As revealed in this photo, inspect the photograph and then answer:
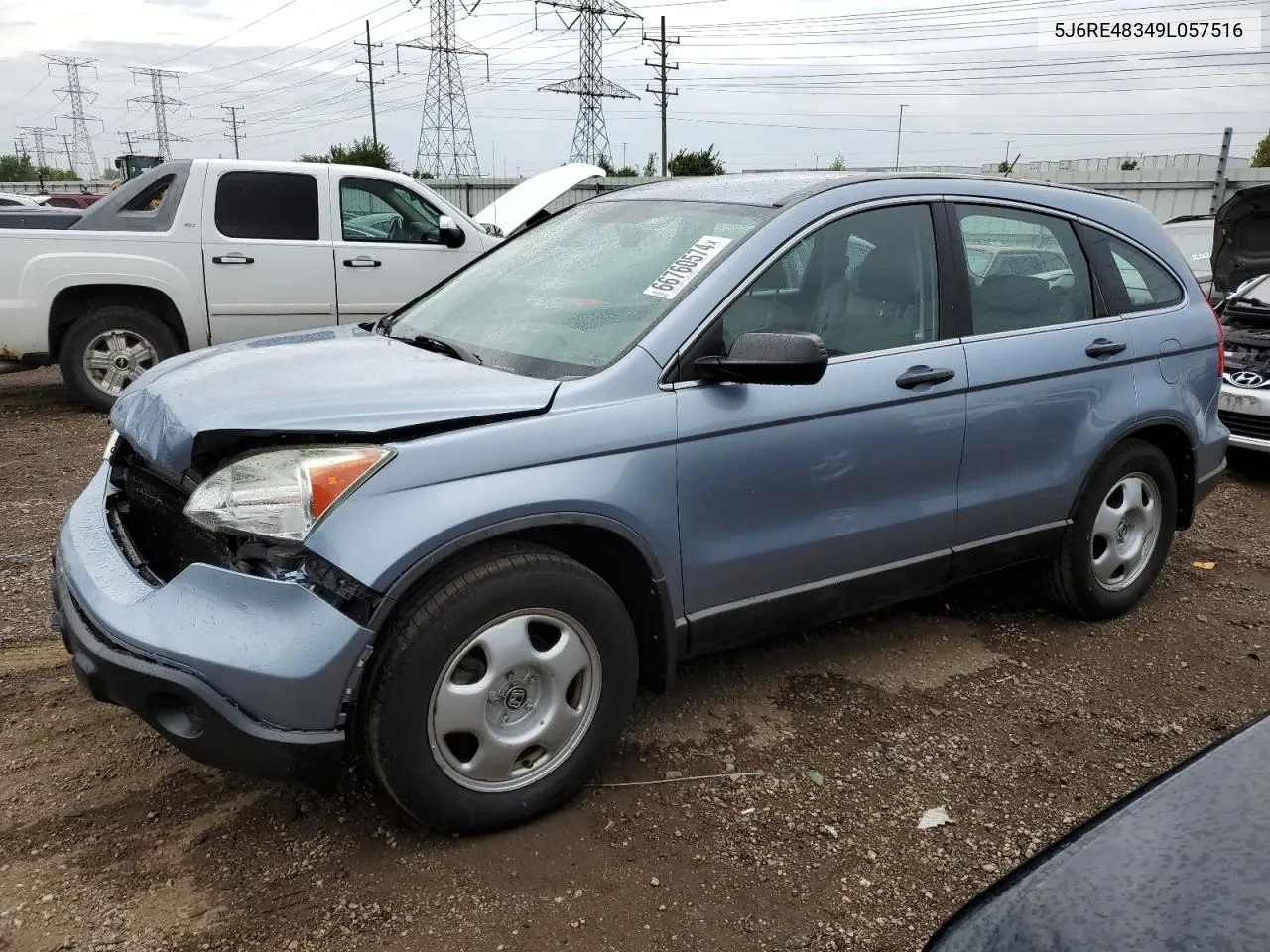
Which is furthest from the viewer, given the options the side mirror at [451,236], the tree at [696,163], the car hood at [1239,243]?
the tree at [696,163]

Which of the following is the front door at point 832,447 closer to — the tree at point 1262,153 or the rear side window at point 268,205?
the rear side window at point 268,205

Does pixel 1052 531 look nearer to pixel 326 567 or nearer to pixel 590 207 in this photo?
pixel 590 207

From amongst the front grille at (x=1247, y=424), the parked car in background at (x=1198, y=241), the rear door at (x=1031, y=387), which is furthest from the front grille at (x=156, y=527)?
the parked car in background at (x=1198, y=241)

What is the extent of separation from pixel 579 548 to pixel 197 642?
99 centimetres

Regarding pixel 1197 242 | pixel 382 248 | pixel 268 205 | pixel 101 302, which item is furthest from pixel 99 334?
pixel 1197 242

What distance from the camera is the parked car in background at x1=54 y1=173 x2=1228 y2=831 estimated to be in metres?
2.30

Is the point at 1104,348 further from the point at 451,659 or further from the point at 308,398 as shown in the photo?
the point at 308,398

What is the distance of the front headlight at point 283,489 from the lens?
2.30m

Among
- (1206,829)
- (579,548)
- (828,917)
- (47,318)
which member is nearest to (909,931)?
(828,917)

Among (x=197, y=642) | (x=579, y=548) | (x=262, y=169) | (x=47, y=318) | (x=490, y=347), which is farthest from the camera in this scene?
(x=262, y=169)

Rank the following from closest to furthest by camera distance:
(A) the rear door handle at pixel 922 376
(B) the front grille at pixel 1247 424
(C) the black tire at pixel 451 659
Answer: (C) the black tire at pixel 451 659
(A) the rear door handle at pixel 922 376
(B) the front grille at pixel 1247 424

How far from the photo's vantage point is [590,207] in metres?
3.79

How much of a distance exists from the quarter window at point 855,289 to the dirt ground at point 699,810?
127 cm

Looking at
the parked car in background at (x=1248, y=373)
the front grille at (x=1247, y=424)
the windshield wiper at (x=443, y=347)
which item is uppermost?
the windshield wiper at (x=443, y=347)
